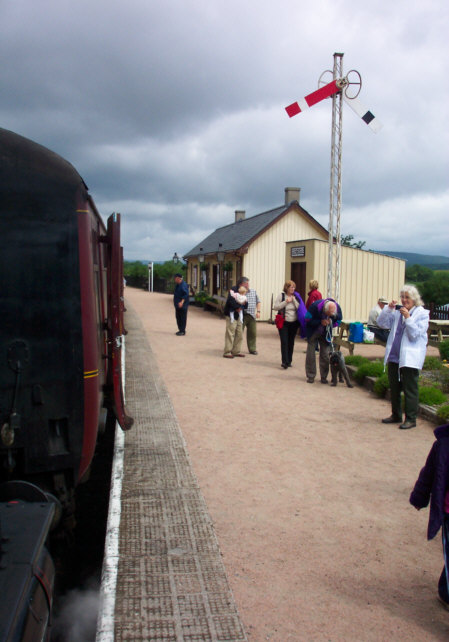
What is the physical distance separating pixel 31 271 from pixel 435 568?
3.37 m

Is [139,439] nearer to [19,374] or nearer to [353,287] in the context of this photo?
[19,374]

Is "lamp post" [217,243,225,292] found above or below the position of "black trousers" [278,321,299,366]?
above

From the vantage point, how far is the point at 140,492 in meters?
4.83

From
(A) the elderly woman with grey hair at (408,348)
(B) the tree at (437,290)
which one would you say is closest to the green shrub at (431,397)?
(A) the elderly woman with grey hair at (408,348)

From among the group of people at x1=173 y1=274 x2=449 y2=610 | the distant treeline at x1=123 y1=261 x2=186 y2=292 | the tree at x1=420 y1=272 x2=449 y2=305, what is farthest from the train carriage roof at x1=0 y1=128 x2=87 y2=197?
the distant treeline at x1=123 y1=261 x2=186 y2=292

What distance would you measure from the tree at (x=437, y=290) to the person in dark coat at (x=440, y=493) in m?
22.2

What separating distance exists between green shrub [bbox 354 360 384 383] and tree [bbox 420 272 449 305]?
15554 mm

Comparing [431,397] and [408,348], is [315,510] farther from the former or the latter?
[431,397]

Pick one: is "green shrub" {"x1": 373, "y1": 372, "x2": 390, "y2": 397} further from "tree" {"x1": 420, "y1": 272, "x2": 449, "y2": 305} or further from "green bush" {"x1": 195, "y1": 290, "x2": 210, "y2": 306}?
"green bush" {"x1": 195, "y1": 290, "x2": 210, "y2": 306}

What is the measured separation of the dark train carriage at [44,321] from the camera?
3613 mm

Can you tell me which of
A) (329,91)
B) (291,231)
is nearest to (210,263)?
(291,231)

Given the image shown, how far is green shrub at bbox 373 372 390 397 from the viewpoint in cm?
883

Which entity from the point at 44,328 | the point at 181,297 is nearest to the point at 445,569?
the point at 44,328

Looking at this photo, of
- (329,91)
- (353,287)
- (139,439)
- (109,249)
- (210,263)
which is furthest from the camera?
(210,263)
